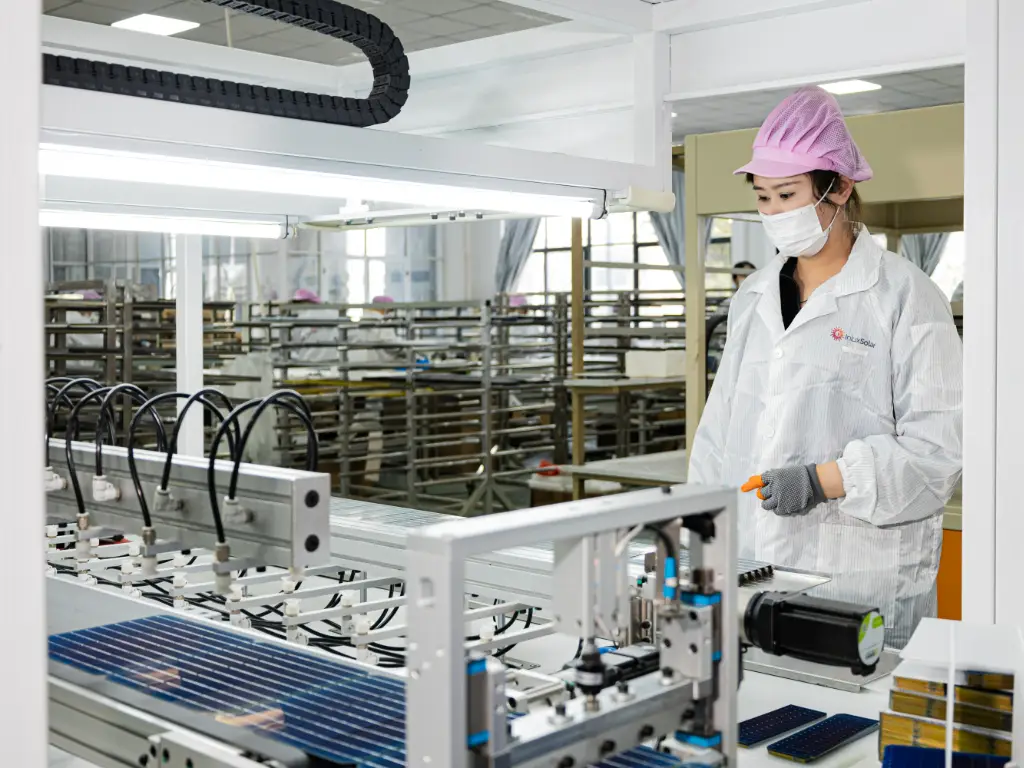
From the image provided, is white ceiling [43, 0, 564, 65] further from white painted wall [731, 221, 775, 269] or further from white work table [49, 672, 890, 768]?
white painted wall [731, 221, 775, 269]

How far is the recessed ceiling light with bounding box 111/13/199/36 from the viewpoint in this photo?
5.98 meters

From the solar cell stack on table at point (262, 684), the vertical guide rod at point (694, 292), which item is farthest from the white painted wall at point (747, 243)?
the solar cell stack on table at point (262, 684)

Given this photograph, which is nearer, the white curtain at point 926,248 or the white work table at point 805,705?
the white work table at point 805,705

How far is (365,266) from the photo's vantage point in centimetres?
1428

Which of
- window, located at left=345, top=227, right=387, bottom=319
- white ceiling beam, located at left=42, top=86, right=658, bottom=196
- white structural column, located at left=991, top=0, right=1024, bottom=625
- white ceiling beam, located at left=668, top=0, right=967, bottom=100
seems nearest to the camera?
white ceiling beam, located at left=42, top=86, right=658, bottom=196

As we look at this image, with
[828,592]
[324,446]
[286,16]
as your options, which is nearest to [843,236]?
[828,592]

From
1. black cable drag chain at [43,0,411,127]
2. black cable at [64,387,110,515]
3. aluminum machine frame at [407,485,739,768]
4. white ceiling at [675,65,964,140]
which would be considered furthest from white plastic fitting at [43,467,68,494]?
white ceiling at [675,65,964,140]

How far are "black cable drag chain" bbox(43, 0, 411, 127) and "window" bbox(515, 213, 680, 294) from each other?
35.5ft

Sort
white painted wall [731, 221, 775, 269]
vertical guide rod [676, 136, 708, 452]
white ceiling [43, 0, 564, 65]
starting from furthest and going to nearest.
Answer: white painted wall [731, 221, 775, 269]
white ceiling [43, 0, 564, 65]
vertical guide rod [676, 136, 708, 452]

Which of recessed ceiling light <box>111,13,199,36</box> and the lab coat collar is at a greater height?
recessed ceiling light <box>111,13,199,36</box>

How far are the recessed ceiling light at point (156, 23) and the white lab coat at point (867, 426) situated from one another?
481 centimetres

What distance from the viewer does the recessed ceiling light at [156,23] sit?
19.6 ft

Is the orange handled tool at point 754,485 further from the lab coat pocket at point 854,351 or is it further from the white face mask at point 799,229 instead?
the white face mask at point 799,229

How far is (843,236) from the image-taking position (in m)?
2.34
